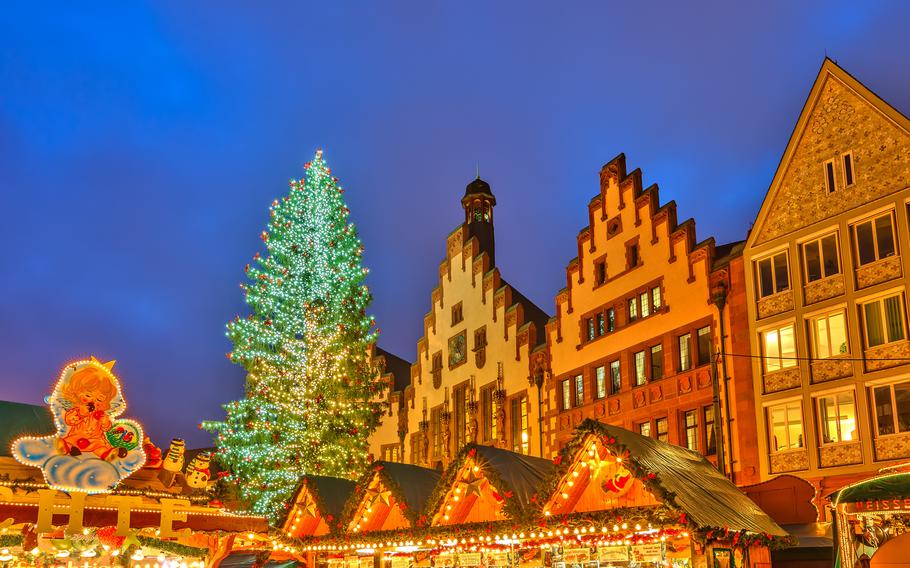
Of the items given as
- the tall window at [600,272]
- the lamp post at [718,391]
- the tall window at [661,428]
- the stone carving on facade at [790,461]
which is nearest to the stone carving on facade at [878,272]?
the lamp post at [718,391]

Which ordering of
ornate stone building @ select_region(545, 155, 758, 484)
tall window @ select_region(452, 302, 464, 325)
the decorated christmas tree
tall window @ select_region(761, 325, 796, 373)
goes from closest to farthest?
tall window @ select_region(761, 325, 796, 373) < ornate stone building @ select_region(545, 155, 758, 484) < the decorated christmas tree < tall window @ select_region(452, 302, 464, 325)

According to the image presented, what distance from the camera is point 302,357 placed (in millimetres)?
38781

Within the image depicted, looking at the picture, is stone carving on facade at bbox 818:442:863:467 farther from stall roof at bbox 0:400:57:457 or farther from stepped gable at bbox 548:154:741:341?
stall roof at bbox 0:400:57:457

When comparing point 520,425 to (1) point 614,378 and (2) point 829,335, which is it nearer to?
(1) point 614,378

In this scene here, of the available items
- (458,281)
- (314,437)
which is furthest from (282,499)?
(458,281)

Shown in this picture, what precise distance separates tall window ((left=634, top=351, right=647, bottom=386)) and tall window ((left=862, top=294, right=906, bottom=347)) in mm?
8944

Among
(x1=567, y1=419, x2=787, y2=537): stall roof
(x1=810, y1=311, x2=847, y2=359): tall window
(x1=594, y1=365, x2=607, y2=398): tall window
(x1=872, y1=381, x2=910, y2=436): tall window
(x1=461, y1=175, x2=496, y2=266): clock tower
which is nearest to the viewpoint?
(x1=567, y1=419, x2=787, y2=537): stall roof

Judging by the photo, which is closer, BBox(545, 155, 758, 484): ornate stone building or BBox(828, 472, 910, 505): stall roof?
BBox(828, 472, 910, 505): stall roof

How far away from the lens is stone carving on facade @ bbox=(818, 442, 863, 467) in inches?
957

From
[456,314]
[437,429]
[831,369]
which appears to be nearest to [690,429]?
[831,369]

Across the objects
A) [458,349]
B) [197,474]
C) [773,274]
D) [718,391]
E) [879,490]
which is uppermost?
[458,349]

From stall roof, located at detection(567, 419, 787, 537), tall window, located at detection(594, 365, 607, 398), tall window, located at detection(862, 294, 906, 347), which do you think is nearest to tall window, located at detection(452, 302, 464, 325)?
tall window, located at detection(594, 365, 607, 398)

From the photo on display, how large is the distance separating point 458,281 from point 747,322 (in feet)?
64.6

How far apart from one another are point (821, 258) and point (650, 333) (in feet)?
23.7
